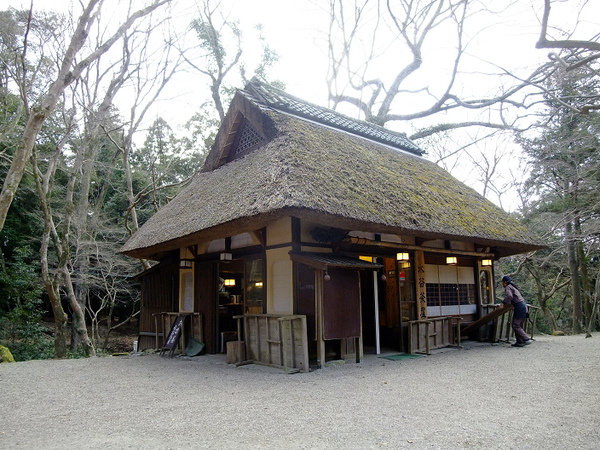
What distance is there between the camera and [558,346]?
8.56 metres

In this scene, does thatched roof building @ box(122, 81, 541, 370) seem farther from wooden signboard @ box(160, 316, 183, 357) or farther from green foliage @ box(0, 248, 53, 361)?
green foliage @ box(0, 248, 53, 361)

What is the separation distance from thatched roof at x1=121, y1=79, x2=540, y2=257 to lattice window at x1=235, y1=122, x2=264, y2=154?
323 millimetres

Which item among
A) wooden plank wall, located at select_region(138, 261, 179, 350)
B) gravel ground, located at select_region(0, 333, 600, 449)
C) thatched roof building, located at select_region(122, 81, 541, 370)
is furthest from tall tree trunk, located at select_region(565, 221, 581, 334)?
wooden plank wall, located at select_region(138, 261, 179, 350)

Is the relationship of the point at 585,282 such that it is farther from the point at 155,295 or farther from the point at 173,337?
the point at 155,295

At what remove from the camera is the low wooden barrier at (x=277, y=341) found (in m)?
6.06

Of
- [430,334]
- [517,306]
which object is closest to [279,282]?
[430,334]

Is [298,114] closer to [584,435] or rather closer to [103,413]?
[103,413]

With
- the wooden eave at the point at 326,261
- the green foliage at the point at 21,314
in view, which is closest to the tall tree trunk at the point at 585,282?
the wooden eave at the point at 326,261

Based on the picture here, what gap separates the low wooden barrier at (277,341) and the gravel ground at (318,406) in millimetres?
214

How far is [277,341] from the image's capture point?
6.41 m

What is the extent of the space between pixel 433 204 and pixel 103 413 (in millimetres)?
6610

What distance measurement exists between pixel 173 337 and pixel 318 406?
5551 millimetres

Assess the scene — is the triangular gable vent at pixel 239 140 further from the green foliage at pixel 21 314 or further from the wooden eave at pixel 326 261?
the green foliage at pixel 21 314

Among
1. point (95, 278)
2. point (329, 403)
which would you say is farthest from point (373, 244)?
point (95, 278)
